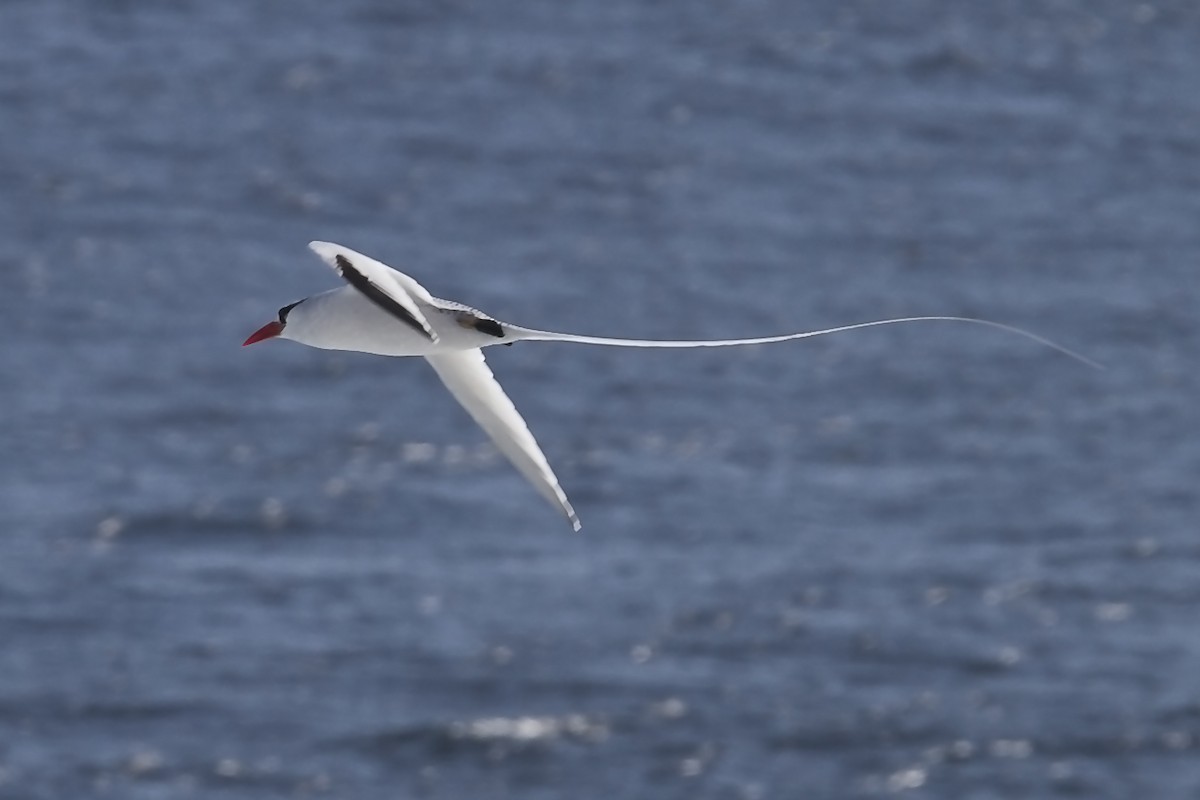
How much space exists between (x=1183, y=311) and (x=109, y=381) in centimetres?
2676

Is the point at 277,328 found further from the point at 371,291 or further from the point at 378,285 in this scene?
the point at 378,285

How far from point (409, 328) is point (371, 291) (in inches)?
26.8

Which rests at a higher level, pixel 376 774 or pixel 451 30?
pixel 451 30

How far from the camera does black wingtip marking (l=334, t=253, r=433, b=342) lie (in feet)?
41.3

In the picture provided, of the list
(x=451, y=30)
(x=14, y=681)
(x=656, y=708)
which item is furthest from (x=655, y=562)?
(x=451, y=30)

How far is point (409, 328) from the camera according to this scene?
43.5 feet

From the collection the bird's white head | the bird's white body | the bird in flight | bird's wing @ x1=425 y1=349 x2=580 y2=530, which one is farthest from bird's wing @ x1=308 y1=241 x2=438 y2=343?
bird's wing @ x1=425 y1=349 x2=580 y2=530

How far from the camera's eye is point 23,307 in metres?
59.3

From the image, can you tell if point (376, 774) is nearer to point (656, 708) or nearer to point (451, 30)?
point (656, 708)

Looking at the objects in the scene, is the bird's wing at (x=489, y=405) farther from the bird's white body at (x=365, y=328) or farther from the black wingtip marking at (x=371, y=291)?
the black wingtip marking at (x=371, y=291)

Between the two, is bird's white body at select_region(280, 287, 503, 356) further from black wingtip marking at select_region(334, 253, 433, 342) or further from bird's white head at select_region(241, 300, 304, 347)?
black wingtip marking at select_region(334, 253, 433, 342)

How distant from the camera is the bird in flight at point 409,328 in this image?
12.6 meters

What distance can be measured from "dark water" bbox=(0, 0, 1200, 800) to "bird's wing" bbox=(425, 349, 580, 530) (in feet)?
92.9

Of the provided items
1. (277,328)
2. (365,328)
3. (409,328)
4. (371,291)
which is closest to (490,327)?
(409,328)
